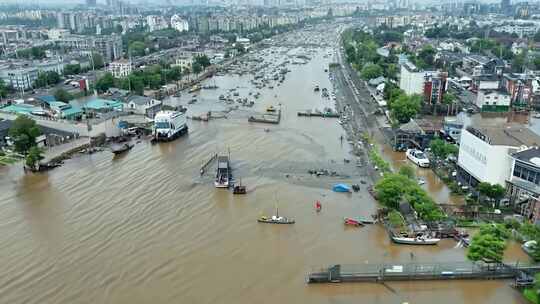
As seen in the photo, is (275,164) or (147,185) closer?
(147,185)

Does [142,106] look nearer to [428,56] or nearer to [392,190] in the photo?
[392,190]

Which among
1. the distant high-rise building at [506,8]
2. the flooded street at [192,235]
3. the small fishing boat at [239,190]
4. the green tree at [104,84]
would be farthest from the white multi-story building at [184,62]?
the distant high-rise building at [506,8]

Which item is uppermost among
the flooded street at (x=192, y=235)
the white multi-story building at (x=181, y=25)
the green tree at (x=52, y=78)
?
the white multi-story building at (x=181, y=25)

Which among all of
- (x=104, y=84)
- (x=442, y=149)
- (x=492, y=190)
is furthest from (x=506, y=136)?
(x=104, y=84)

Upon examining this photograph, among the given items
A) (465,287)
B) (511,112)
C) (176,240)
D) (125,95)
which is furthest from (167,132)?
(511,112)

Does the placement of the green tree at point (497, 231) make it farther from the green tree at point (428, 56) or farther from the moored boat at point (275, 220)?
the green tree at point (428, 56)

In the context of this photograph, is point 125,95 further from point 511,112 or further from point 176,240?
point 511,112

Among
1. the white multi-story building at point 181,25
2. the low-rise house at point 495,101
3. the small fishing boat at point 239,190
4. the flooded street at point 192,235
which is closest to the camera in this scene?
the flooded street at point 192,235
